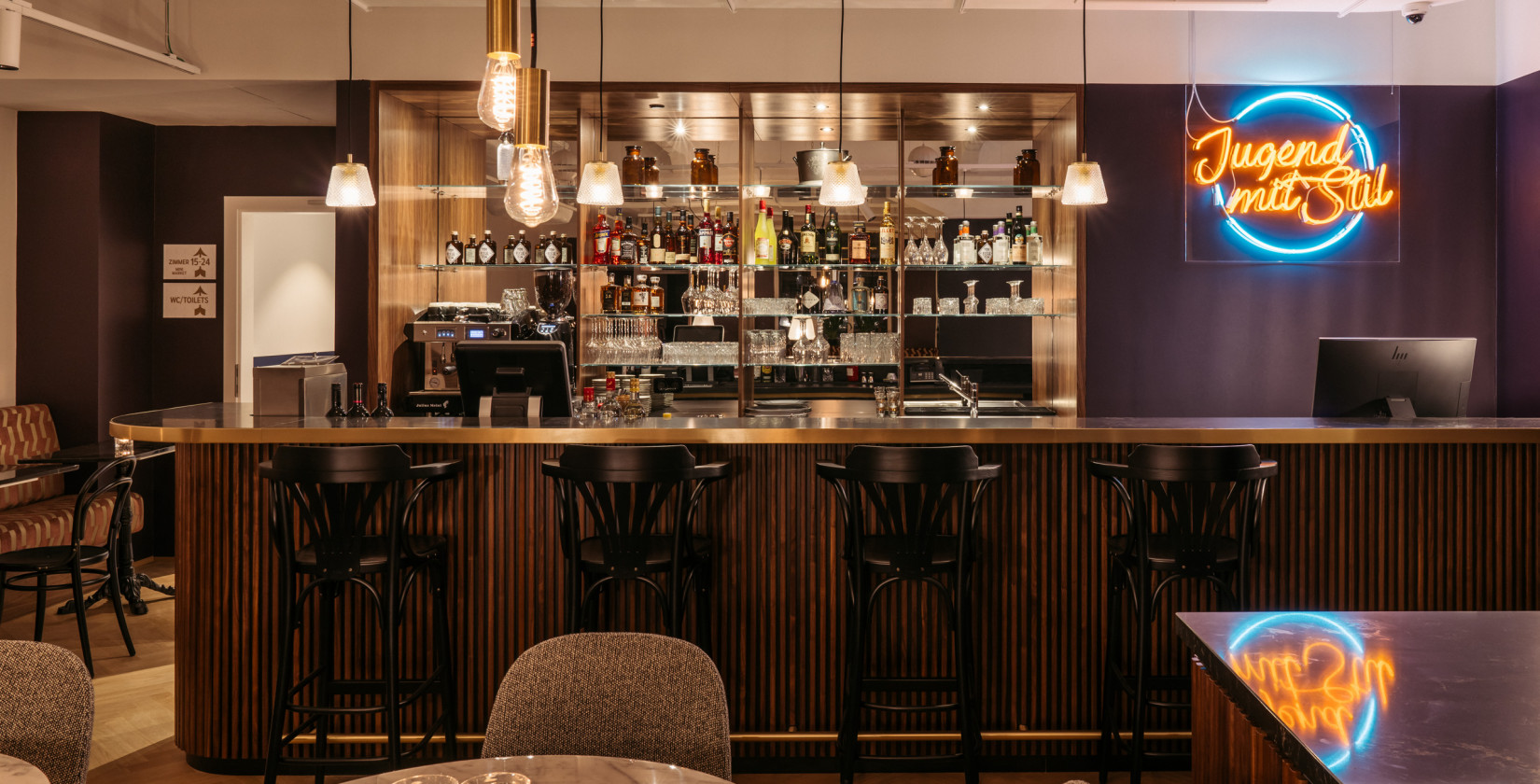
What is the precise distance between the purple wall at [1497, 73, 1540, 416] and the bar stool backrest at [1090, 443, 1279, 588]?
2875 mm

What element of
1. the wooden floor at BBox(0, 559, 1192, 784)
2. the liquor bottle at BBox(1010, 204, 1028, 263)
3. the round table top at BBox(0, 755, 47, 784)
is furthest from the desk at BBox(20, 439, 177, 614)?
the liquor bottle at BBox(1010, 204, 1028, 263)

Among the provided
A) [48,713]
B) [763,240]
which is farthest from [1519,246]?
[48,713]

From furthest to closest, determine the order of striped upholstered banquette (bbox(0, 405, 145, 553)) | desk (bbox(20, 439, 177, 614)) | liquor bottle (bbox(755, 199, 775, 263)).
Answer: liquor bottle (bbox(755, 199, 775, 263)) → striped upholstered banquette (bbox(0, 405, 145, 553)) → desk (bbox(20, 439, 177, 614))

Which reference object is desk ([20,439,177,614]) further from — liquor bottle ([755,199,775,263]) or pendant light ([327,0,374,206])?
liquor bottle ([755,199,775,263])

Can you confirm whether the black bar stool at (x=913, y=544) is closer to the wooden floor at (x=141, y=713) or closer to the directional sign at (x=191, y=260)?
the wooden floor at (x=141, y=713)

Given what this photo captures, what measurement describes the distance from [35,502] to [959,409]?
207 inches

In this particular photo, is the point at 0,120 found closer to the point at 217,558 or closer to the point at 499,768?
the point at 217,558

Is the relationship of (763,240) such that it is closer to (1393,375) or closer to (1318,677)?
(1393,375)

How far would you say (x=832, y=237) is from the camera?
5246mm

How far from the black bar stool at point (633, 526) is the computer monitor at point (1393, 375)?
2.09 meters

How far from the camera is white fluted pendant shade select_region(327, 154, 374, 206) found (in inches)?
156

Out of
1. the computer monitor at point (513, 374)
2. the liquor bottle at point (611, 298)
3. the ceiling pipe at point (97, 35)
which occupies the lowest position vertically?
the computer monitor at point (513, 374)

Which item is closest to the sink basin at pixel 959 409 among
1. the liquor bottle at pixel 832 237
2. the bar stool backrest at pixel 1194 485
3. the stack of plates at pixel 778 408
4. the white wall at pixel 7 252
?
the stack of plates at pixel 778 408

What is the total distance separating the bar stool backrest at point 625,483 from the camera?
2.72m
